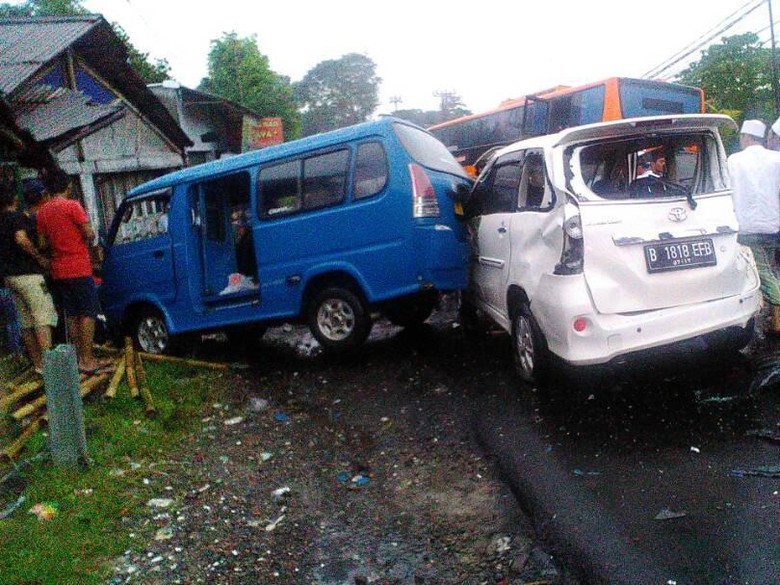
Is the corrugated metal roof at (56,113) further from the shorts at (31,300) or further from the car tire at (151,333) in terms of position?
the shorts at (31,300)

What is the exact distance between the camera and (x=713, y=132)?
5.33m

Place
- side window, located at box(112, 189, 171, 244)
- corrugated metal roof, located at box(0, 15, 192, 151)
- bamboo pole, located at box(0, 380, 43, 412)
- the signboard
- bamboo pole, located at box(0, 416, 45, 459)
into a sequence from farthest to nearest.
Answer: the signboard < corrugated metal roof, located at box(0, 15, 192, 151) < side window, located at box(112, 189, 171, 244) < bamboo pole, located at box(0, 380, 43, 412) < bamboo pole, located at box(0, 416, 45, 459)

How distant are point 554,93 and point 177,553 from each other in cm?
1310

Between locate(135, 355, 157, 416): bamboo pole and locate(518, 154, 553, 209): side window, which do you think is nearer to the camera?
locate(518, 154, 553, 209): side window

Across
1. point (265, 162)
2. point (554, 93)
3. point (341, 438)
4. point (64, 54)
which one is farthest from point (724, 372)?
point (64, 54)

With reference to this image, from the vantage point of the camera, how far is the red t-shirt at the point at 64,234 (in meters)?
6.48

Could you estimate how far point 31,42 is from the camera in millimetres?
12055

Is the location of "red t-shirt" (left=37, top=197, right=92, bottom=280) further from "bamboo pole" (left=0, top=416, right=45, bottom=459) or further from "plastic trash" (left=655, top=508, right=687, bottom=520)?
"plastic trash" (left=655, top=508, right=687, bottom=520)

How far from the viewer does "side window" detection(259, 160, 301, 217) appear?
7.02 metres

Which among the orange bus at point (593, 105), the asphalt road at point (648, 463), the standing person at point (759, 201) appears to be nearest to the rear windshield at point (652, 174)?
the standing person at point (759, 201)

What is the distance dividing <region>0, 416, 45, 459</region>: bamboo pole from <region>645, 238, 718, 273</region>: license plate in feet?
14.4

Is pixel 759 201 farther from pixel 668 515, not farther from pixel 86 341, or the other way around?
pixel 86 341

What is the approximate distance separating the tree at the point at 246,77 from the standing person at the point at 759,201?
34218 mm

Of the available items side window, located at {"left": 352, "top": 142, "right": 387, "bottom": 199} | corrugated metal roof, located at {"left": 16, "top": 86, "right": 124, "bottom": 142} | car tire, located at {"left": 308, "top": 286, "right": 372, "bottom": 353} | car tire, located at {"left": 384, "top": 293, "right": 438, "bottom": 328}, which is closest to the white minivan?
side window, located at {"left": 352, "top": 142, "right": 387, "bottom": 199}
